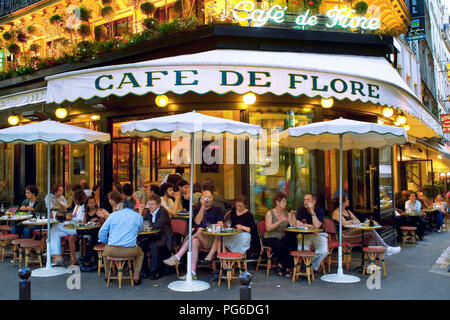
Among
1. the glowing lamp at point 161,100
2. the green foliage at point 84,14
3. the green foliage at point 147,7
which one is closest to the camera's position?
the glowing lamp at point 161,100

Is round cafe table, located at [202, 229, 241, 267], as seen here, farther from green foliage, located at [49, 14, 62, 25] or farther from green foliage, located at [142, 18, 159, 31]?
green foliage, located at [49, 14, 62, 25]

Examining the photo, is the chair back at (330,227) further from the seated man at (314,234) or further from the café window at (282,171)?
the café window at (282,171)

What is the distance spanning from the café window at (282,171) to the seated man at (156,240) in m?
2.32

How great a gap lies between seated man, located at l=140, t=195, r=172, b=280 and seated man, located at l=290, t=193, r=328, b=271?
2216 millimetres

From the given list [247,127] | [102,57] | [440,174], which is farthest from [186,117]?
[440,174]

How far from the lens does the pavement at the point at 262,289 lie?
578cm

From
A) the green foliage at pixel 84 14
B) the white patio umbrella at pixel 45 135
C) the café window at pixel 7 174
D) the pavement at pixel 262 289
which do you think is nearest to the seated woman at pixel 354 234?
the pavement at pixel 262 289

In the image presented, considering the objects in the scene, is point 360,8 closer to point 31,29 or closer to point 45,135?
point 45,135

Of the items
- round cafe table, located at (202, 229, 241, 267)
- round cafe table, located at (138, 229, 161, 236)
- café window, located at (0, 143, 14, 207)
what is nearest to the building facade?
round cafe table, located at (202, 229, 241, 267)

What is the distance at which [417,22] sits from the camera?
1525 cm

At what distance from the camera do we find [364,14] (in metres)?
9.48

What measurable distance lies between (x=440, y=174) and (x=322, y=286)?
878 inches

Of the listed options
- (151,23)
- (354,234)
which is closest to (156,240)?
(354,234)
